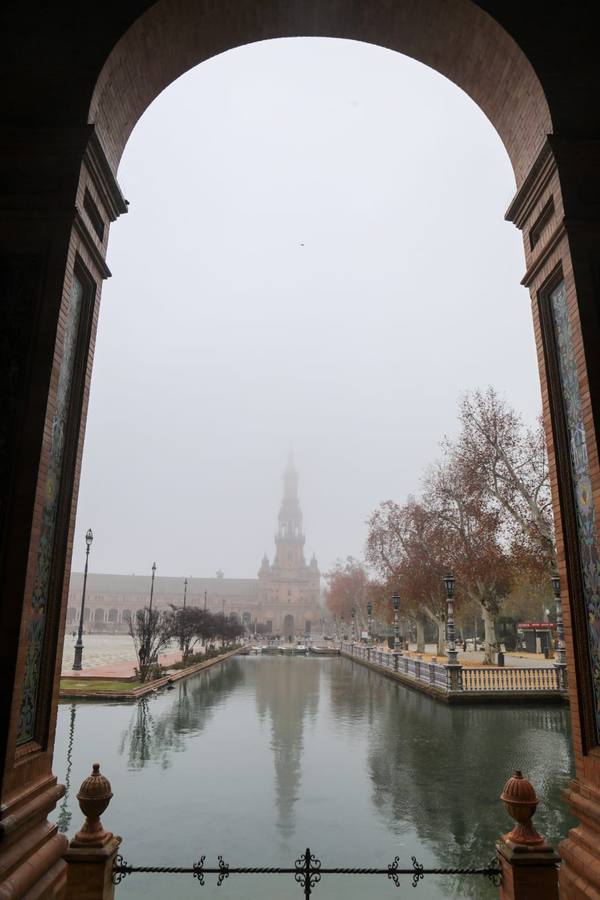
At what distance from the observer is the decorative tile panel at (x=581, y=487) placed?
489 cm

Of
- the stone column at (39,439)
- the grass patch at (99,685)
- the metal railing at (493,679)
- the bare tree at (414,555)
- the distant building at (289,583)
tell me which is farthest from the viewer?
the distant building at (289,583)

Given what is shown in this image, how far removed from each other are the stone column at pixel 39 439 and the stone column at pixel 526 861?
3.37 m

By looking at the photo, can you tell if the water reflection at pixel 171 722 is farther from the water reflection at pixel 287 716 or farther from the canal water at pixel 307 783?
the water reflection at pixel 287 716

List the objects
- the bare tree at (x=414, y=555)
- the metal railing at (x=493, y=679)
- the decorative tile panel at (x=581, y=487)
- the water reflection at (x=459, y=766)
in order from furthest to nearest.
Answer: the bare tree at (x=414, y=555), the metal railing at (x=493, y=679), the water reflection at (x=459, y=766), the decorative tile panel at (x=581, y=487)

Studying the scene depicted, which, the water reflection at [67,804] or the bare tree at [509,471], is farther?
the bare tree at [509,471]

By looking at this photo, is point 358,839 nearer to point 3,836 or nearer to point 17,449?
point 3,836

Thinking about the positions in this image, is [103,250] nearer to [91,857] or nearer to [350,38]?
[350,38]

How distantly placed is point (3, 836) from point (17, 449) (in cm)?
262

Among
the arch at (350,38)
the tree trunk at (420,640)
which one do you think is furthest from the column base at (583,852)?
the tree trunk at (420,640)

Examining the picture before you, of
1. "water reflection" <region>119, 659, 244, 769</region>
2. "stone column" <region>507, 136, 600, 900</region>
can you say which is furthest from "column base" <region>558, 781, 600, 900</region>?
"water reflection" <region>119, 659, 244, 769</region>

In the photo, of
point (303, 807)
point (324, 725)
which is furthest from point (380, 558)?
point (303, 807)

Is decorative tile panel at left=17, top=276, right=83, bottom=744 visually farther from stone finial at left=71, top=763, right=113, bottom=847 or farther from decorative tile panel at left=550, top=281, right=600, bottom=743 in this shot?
decorative tile panel at left=550, top=281, right=600, bottom=743

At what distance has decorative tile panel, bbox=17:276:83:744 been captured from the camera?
4680 millimetres

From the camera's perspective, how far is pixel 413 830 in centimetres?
769
